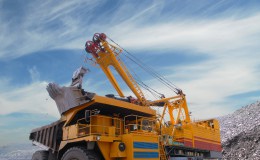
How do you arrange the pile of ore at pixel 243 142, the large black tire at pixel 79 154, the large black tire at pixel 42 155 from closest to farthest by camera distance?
the large black tire at pixel 79 154, the large black tire at pixel 42 155, the pile of ore at pixel 243 142

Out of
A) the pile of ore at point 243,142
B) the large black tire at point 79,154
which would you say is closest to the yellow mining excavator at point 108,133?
the large black tire at point 79,154

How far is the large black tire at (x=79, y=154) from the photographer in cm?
963

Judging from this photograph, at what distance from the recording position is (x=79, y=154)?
9.91m

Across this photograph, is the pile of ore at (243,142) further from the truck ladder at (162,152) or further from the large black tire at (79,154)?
the large black tire at (79,154)

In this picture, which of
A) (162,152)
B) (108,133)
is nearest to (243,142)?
(162,152)

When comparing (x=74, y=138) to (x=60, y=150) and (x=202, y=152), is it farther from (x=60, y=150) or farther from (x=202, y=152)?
Result: (x=202, y=152)

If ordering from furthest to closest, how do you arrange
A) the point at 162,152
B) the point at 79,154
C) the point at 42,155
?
the point at 42,155
the point at 162,152
the point at 79,154

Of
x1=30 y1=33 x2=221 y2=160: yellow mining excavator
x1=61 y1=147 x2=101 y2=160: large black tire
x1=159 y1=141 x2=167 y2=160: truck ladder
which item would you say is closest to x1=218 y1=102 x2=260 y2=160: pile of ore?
x1=30 y1=33 x2=221 y2=160: yellow mining excavator

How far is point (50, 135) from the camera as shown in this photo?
1225 cm

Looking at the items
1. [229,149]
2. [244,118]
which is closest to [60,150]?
[229,149]

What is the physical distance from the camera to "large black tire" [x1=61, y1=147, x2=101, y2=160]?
9633mm

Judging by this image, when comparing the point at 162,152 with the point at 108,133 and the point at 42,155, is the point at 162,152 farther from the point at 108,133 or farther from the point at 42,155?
the point at 42,155

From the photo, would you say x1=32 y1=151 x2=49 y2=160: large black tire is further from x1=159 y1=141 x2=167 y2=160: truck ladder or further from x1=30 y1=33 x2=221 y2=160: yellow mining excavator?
x1=159 y1=141 x2=167 y2=160: truck ladder

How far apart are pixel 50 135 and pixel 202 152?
833cm
